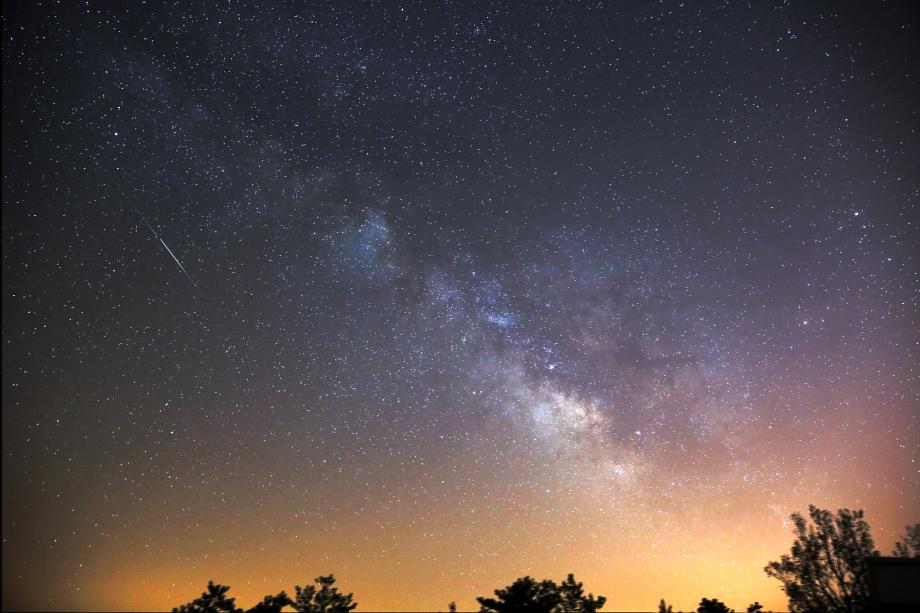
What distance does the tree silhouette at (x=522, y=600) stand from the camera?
24.7 metres

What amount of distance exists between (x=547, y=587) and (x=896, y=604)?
14.8m

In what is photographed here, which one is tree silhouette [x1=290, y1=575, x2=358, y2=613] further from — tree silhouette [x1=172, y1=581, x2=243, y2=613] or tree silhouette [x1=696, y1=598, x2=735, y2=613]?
tree silhouette [x1=696, y1=598, x2=735, y2=613]

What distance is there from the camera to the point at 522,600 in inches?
977

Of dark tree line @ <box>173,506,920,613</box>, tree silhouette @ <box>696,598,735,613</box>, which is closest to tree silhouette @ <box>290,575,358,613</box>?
dark tree line @ <box>173,506,920,613</box>

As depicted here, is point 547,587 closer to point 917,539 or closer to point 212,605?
point 212,605

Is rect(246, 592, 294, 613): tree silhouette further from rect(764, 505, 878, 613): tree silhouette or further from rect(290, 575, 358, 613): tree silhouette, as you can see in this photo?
rect(764, 505, 878, 613): tree silhouette

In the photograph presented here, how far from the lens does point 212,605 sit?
89.6 ft

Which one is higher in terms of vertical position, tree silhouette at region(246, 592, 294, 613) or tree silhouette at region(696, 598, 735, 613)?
tree silhouette at region(246, 592, 294, 613)

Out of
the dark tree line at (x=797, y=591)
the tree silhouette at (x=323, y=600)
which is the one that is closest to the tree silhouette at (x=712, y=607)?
the dark tree line at (x=797, y=591)

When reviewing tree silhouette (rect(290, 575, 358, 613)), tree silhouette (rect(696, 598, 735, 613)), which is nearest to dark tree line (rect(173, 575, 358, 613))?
tree silhouette (rect(290, 575, 358, 613))

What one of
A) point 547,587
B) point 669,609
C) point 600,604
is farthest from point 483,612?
point 669,609

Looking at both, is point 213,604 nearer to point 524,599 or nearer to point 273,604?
point 273,604

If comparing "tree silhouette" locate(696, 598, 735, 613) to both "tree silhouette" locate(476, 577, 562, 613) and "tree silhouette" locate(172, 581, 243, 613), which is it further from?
"tree silhouette" locate(172, 581, 243, 613)

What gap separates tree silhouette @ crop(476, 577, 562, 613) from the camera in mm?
24656
